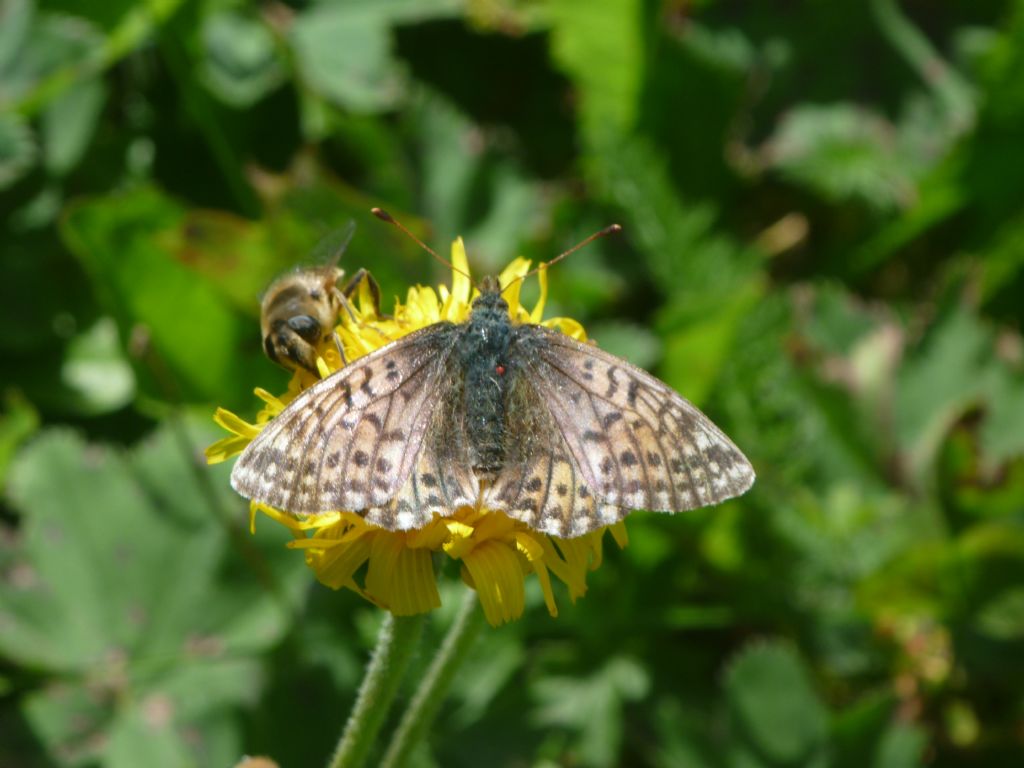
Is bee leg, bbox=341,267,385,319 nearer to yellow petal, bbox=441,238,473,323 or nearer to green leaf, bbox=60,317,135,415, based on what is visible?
yellow petal, bbox=441,238,473,323

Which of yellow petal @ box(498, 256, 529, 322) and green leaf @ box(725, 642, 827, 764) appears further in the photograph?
green leaf @ box(725, 642, 827, 764)

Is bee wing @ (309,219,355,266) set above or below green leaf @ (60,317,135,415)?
above

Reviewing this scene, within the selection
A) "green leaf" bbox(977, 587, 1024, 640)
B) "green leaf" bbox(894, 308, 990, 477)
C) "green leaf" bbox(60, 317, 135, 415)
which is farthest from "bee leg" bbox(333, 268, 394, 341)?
"green leaf" bbox(977, 587, 1024, 640)

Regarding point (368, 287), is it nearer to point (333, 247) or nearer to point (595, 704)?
point (333, 247)

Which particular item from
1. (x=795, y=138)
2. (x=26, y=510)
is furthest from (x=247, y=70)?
(x=795, y=138)

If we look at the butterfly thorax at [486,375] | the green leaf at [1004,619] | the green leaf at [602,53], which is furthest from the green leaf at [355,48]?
the green leaf at [1004,619]

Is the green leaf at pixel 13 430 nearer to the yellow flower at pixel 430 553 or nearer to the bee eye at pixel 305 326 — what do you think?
the yellow flower at pixel 430 553

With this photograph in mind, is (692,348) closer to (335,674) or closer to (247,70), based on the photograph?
(335,674)
